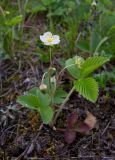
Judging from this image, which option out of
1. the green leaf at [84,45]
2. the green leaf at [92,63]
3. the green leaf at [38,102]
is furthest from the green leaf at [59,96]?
the green leaf at [84,45]

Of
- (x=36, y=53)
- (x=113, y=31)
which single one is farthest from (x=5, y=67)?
(x=113, y=31)

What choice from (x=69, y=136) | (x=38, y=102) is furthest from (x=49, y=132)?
(x=38, y=102)

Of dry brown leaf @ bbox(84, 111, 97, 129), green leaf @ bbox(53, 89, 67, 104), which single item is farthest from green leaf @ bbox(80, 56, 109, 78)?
dry brown leaf @ bbox(84, 111, 97, 129)

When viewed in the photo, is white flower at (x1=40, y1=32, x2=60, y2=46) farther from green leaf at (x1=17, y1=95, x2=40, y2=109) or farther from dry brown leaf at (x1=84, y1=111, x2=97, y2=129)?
dry brown leaf at (x1=84, y1=111, x2=97, y2=129)

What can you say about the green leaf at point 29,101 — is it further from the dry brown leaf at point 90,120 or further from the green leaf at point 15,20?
the green leaf at point 15,20

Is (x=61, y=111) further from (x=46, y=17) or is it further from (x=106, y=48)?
(x=46, y=17)
